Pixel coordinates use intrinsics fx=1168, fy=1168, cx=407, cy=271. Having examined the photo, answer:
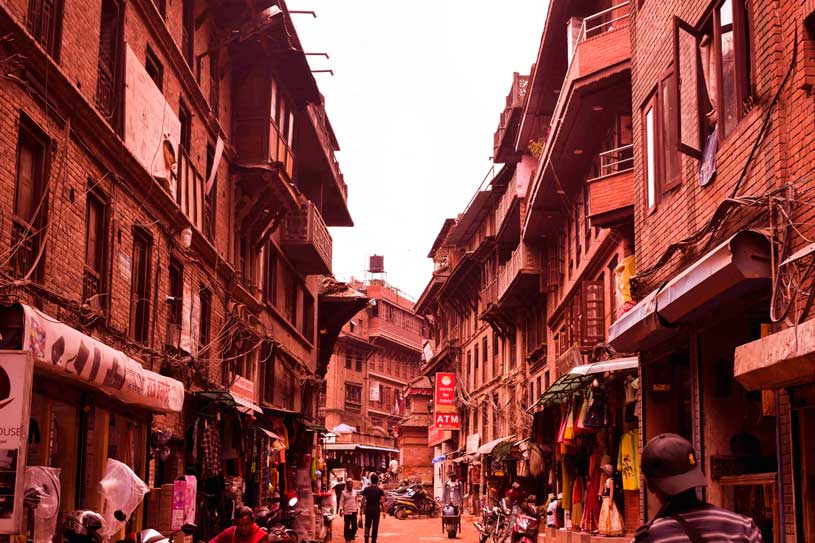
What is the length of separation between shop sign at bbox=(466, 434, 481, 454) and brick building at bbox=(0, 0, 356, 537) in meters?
17.7

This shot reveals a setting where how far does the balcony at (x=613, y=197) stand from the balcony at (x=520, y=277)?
13.8 m

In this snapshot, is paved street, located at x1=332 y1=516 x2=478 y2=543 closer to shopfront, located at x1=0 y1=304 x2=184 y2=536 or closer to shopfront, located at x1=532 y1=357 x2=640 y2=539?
shopfront, located at x1=532 y1=357 x2=640 y2=539

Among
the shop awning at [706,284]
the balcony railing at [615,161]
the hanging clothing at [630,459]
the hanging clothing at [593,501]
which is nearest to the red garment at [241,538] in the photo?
the shop awning at [706,284]

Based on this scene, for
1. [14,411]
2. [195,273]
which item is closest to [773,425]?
[14,411]

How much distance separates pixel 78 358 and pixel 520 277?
1054 inches

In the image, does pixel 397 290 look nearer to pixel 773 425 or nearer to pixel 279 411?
pixel 279 411

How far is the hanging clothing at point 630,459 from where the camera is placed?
19.6 m

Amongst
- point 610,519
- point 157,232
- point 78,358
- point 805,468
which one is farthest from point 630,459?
point 78,358

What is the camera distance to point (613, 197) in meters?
23.1

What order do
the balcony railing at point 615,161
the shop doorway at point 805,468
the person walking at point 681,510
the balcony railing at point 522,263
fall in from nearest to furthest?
the person walking at point 681,510 → the shop doorway at point 805,468 → the balcony railing at point 615,161 → the balcony railing at point 522,263

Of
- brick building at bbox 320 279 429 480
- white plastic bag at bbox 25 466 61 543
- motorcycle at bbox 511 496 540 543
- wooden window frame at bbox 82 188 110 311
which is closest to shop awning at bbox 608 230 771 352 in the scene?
white plastic bag at bbox 25 466 61 543

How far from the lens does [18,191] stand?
13.3 m

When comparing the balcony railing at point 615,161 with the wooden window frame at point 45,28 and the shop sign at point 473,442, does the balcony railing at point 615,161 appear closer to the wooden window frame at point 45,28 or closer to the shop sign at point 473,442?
the wooden window frame at point 45,28

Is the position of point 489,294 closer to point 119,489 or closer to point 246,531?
point 119,489
